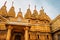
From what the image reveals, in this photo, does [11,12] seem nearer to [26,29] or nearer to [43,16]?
[43,16]

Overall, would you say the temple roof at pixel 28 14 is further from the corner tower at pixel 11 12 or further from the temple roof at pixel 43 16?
the corner tower at pixel 11 12

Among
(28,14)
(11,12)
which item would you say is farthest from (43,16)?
(11,12)

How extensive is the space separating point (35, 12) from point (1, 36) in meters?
18.1

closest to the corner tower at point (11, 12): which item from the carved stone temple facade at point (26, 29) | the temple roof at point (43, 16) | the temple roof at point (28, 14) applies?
the temple roof at point (28, 14)

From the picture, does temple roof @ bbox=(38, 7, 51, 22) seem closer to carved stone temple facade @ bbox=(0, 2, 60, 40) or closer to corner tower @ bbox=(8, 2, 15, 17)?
corner tower @ bbox=(8, 2, 15, 17)

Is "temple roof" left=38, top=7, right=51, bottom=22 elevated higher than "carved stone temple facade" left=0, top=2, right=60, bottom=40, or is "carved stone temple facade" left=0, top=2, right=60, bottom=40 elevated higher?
"temple roof" left=38, top=7, right=51, bottom=22

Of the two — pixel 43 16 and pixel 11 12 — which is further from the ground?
pixel 11 12

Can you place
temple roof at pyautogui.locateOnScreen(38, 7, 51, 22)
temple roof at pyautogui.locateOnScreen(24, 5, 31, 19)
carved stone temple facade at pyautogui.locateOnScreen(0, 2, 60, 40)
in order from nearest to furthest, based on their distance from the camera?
carved stone temple facade at pyautogui.locateOnScreen(0, 2, 60, 40) < temple roof at pyautogui.locateOnScreen(38, 7, 51, 22) < temple roof at pyautogui.locateOnScreen(24, 5, 31, 19)

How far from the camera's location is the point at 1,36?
70.5 feet

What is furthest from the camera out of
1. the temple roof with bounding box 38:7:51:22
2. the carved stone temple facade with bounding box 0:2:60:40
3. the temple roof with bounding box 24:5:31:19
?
the temple roof with bounding box 24:5:31:19

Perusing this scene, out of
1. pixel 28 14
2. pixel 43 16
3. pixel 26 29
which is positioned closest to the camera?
pixel 26 29

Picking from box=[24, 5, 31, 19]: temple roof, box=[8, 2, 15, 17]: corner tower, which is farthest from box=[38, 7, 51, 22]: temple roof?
box=[8, 2, 15, 17]: corner tower

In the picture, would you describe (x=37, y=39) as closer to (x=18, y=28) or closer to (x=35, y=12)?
(x=18, y=28)

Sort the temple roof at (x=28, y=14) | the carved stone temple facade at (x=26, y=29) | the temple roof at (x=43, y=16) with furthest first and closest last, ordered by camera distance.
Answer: the temple roof at (x=28, y=14), the temple roof at (x=43, y=16), the carved stone temple facade at (x=26, y=29)
